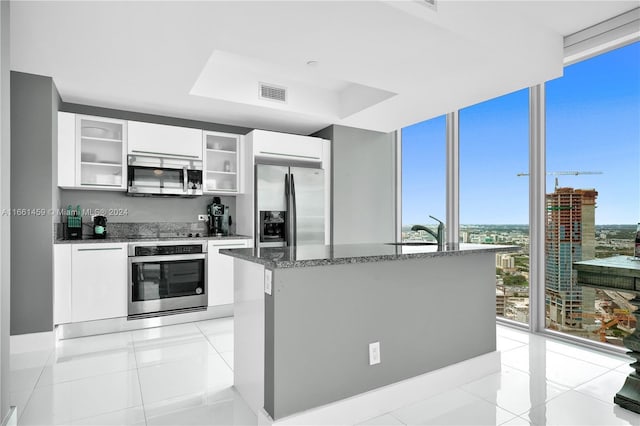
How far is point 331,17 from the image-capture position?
2.23 m

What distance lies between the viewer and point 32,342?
3098mm

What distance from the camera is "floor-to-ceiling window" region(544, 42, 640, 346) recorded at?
3.06 metres

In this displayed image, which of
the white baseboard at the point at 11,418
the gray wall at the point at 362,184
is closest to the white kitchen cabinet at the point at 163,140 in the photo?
the gray wall at the point at 362,184

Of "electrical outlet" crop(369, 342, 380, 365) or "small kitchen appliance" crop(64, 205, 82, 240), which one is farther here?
"small kitchen appliance" crop(64, 205, 82, 240)

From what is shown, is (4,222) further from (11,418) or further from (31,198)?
(31,198)


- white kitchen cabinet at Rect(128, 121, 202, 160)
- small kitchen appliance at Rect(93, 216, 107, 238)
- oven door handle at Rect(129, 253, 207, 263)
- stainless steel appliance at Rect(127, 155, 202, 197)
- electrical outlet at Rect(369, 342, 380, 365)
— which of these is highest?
white kitchen cabinet at Rect(128, 121, 202, 160)

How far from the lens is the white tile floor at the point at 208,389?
2.05m

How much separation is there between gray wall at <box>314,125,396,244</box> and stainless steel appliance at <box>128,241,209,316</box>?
1764 mm

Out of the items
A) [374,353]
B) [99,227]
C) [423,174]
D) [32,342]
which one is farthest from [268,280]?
[423,174]

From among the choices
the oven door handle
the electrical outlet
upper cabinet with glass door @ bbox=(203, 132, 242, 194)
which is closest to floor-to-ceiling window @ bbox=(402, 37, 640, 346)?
the electrical outlet

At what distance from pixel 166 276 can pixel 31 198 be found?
4.54 feet

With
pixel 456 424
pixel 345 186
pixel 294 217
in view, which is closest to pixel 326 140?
pixel 345 186

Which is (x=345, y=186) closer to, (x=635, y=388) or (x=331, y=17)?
(x=331, y=17)

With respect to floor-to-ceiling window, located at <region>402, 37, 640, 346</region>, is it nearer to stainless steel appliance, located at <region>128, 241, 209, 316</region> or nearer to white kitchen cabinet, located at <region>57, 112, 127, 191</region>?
stainless steel appliance, located at <region>128, 241, 209, 316</region>
